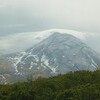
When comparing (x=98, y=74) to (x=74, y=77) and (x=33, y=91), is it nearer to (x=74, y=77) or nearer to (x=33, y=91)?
(x=74, y=77)

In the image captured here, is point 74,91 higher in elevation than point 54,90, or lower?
higher

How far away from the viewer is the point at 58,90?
177 m

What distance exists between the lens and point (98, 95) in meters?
150

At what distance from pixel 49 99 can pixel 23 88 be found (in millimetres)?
25929

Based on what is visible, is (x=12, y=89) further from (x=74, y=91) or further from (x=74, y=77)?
(x=74, y=91)

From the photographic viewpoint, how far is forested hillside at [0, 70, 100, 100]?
152 metres

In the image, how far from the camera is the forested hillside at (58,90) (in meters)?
152

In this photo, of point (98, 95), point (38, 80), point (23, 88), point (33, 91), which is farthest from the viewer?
point (38, 80)

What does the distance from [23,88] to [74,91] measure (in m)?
38.8

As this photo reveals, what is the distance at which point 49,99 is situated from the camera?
159625 mm

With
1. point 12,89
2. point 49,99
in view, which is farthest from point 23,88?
point 49,99

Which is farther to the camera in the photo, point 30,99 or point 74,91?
point 30,99

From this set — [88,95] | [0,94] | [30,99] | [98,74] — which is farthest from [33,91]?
[98,74]

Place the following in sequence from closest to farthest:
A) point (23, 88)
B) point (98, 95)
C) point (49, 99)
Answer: point (98, 95) < point (49, 99) < point (23, 88)
